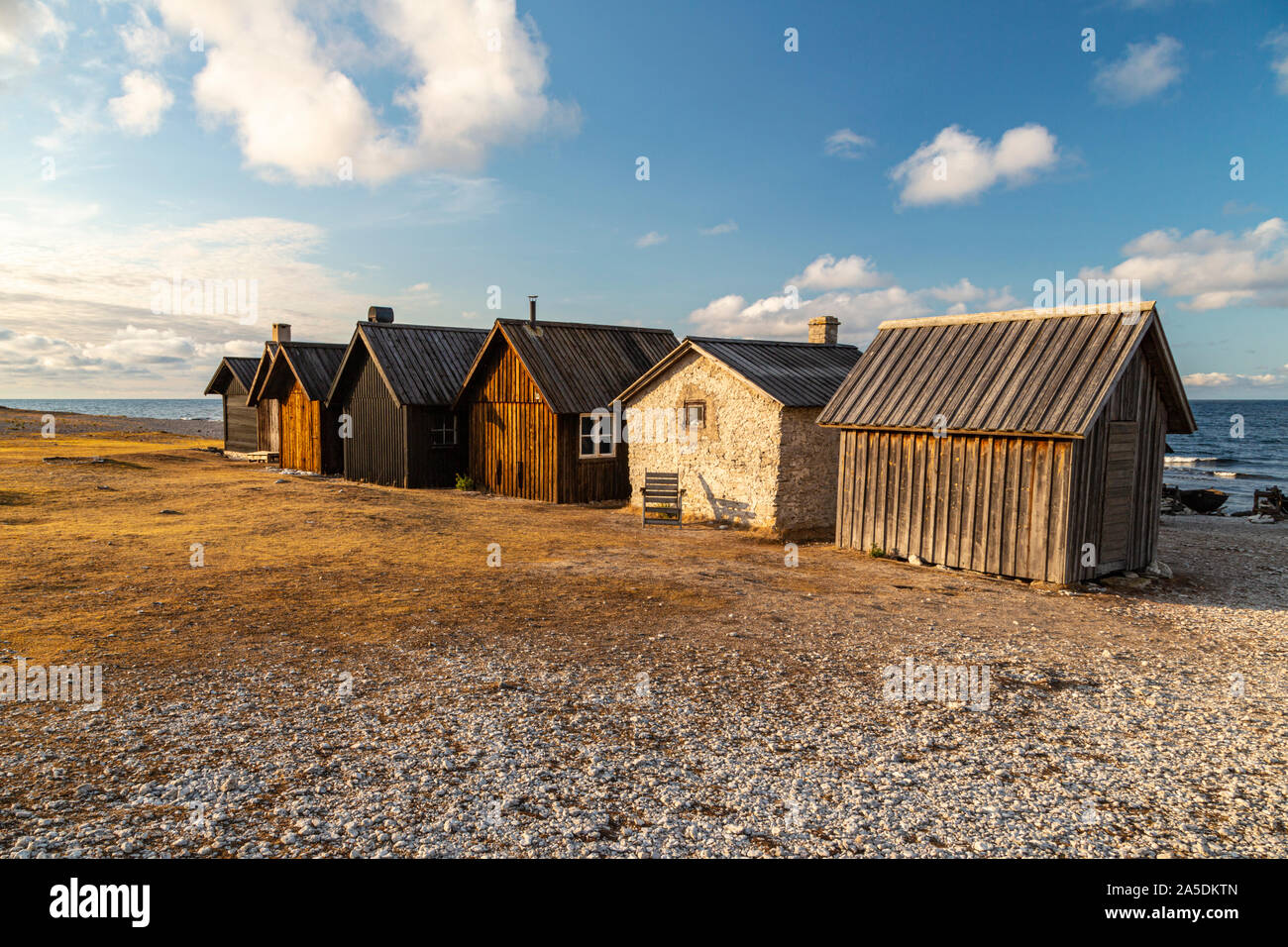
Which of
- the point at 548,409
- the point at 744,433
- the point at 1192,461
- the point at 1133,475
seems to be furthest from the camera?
the point at 1192,461

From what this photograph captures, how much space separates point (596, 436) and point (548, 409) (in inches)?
71.5

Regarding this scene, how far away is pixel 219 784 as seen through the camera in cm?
589

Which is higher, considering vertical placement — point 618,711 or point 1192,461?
point 1192,461

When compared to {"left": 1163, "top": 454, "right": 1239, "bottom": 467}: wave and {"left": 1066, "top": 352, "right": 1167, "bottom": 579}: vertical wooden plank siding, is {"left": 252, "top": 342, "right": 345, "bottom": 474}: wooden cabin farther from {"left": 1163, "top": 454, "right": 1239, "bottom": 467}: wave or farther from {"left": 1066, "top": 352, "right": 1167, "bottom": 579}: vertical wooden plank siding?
{"left": 1163, "top": 454, "right": 1239, "bottom": 467}: wave

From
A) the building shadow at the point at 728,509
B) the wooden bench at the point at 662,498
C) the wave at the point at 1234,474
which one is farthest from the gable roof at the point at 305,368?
the wave at the point at 1234,474

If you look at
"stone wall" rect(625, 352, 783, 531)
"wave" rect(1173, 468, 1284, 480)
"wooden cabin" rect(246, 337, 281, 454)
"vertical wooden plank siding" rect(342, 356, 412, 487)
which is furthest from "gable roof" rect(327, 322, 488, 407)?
"wave" rect(1173, 468, 1284, 480)

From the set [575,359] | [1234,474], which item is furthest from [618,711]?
[1234,474]

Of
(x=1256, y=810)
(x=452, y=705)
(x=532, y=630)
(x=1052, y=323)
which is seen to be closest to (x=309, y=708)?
(x=452, y=705)

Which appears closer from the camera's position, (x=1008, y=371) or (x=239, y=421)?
(x=1008, y=371)

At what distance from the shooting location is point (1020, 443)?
45.5ft

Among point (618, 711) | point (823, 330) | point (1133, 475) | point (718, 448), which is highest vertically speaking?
point (823, 330)

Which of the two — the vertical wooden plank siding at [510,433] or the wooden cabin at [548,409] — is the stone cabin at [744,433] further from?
the vertical wooden plank siding at [510,433]

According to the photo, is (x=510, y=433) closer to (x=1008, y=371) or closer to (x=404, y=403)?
(x=404, y=403)
